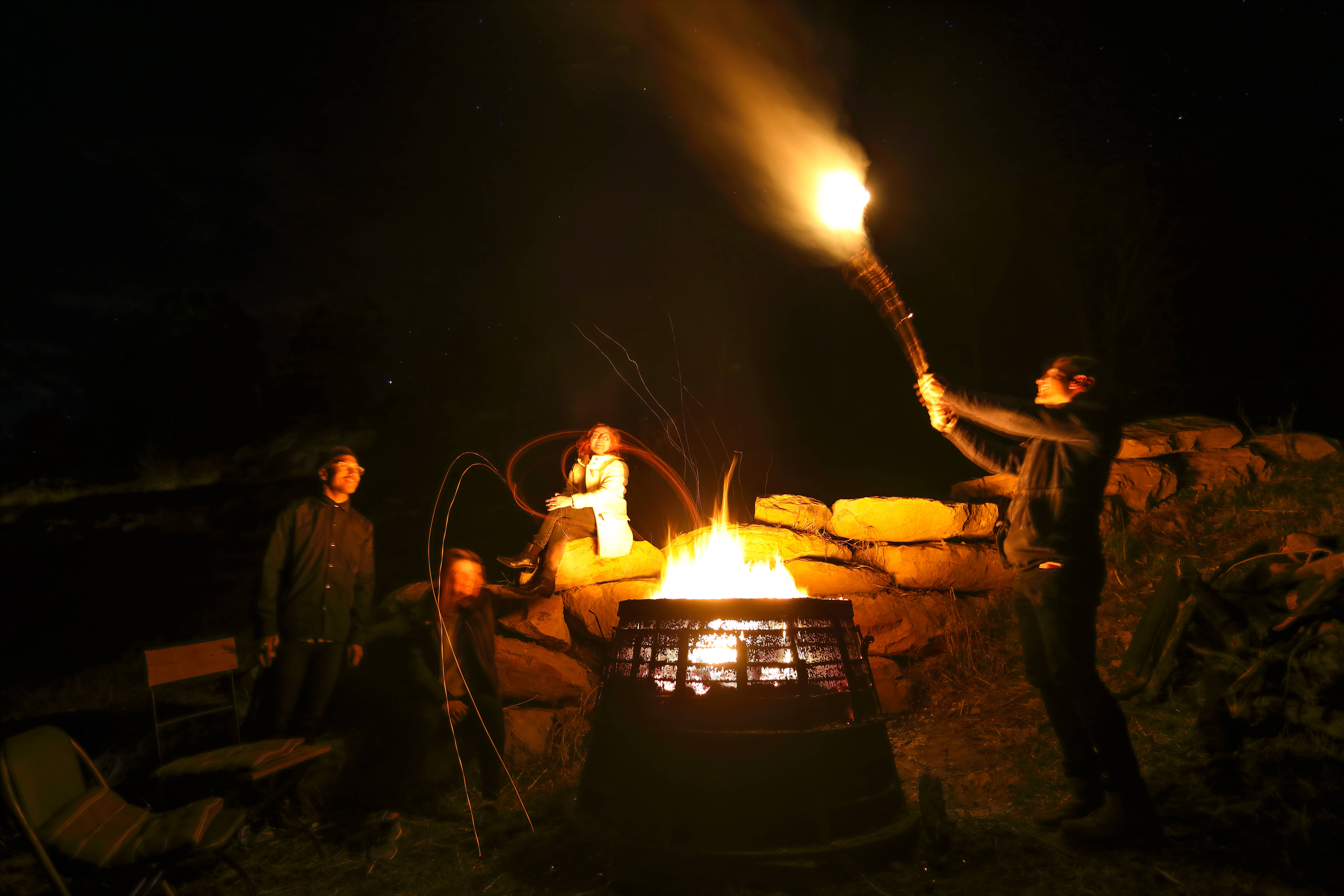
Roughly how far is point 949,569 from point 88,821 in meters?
5.95

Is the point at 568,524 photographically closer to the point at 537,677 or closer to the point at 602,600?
the point at 602,600

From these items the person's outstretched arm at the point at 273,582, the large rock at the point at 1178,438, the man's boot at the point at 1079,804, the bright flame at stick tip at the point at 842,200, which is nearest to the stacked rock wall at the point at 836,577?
the large rock at the point at 1178,438

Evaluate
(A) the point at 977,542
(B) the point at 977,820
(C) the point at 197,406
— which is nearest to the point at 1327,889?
(B) the point at 977,820

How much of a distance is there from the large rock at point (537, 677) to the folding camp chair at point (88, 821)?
2354mm

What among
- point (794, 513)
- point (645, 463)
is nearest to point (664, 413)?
point (645, 463)

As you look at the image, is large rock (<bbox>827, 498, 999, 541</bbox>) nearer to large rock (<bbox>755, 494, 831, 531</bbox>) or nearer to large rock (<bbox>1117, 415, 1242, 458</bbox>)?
large rock (<bbox>755, 494, 831, 531</bbox>)

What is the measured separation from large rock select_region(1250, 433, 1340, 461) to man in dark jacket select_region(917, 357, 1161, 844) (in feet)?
18.2

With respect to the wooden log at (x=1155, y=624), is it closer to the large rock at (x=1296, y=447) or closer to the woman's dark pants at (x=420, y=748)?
the large rock at (x=1296, y=447)

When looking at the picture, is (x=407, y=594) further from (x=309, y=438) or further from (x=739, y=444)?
(x=309, y=438)

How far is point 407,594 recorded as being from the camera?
587cm

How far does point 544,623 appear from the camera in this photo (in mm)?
6078

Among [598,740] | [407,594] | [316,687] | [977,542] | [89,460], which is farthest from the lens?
[89,460]

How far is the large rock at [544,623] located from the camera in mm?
6004

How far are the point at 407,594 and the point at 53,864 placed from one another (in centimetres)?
305
